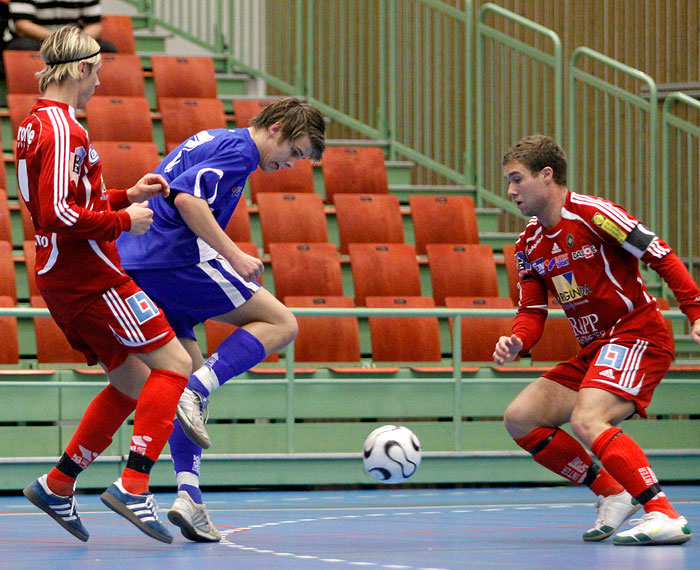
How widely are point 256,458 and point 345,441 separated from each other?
0.54 metres

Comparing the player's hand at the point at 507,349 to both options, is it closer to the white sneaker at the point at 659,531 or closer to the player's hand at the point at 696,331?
the player's hand at the point at 696,331

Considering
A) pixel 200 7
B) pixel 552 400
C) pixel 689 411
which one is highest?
pixel 200 7

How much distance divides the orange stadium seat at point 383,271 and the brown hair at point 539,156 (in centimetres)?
322

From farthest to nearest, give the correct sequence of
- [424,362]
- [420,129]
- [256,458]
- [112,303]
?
[420,129], [424,362], [256,458], [112,303]

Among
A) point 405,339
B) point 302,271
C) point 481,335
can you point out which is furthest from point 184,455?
point 481,335

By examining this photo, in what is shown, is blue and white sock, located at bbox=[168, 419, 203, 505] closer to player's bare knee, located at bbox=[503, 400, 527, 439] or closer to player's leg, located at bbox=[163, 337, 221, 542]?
player's leg, located at bbox=[163, 337, 221, 542]

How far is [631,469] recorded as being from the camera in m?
4.23

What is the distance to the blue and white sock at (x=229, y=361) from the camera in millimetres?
4246

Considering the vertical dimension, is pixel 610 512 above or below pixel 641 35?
below

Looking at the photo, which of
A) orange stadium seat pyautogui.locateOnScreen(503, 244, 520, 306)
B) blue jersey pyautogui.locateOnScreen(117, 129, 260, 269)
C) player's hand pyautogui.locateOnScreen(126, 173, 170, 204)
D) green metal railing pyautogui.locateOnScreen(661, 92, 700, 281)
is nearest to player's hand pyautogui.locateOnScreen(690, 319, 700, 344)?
blue jersey pyautogui.locateOnScreen(117, 129, 260, 269)

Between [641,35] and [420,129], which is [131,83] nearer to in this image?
[420,129]

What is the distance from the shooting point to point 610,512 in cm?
448

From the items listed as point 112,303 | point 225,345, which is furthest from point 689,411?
point 112,303

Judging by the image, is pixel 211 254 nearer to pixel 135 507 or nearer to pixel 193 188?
pixel 193 188
